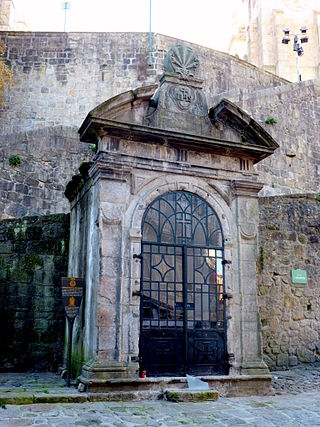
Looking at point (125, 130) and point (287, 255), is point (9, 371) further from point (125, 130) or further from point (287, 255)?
point (287, 255)

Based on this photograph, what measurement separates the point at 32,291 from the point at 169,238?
3124 millimetres

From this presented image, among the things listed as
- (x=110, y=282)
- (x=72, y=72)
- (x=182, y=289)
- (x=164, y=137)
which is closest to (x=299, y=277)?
(x=182, y=289)

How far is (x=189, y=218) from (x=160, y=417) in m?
3.19

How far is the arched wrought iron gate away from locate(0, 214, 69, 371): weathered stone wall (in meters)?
2.39

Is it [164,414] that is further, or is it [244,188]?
[244,188]

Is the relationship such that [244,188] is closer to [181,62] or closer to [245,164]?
[245,164]

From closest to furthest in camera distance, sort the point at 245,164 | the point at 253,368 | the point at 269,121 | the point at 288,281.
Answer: the point at 253,368
the point at 245,164
the point at 288,281
the point at 269,121

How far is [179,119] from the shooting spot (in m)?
7.91

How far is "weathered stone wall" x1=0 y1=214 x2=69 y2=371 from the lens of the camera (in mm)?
8812

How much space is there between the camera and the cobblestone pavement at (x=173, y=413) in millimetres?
5145

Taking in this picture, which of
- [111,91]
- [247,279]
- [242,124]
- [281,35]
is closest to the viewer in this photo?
[247,279]

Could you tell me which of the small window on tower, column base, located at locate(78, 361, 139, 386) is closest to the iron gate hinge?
column base, located at locate(78, 361, 139, 386)

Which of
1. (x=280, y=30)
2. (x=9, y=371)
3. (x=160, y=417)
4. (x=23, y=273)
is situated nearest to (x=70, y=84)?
(x=23, y=273)

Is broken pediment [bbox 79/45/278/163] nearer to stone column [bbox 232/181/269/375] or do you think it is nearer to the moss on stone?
stone column [bbox 232/181/269/375]
